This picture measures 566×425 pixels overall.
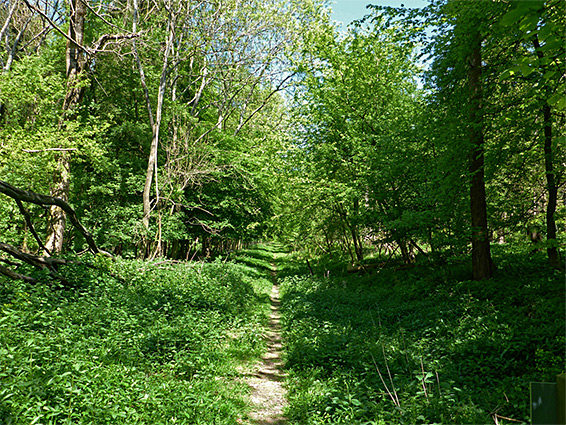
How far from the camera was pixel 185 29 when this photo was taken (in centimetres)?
1538

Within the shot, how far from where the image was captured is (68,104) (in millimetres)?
12102

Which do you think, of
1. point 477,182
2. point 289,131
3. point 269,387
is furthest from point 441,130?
point 289,131

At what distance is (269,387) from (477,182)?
7.93 metres

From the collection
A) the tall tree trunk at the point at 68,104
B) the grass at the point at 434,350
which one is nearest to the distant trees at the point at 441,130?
the grass at the point at 434,350

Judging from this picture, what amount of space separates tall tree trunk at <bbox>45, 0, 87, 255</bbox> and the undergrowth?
2.91 metres

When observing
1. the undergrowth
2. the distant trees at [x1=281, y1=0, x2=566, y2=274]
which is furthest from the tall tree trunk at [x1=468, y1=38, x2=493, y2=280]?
the undergrowth

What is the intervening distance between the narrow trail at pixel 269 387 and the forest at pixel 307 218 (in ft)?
0.44

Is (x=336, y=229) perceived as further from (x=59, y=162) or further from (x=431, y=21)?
(x=59, y=162)

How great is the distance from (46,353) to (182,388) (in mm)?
1909

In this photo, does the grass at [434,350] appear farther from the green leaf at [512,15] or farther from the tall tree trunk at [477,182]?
the green leaf at [512,15]

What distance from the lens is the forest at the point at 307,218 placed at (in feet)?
15.3

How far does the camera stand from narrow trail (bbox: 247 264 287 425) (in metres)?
5.16

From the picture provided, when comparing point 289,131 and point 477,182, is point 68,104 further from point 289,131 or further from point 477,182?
point 477,182

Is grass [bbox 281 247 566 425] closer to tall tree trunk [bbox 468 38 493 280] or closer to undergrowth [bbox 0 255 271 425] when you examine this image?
tall tree trunk [bbox 468 38 493 280]
